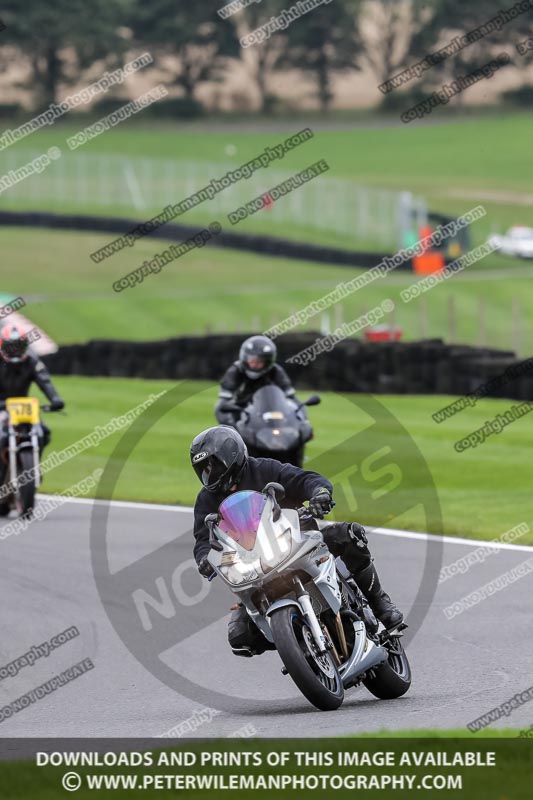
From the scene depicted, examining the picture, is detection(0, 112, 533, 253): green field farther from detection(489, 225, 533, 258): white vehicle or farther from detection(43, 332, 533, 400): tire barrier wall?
detection(43, 332, 533, 400): tire barrier wall

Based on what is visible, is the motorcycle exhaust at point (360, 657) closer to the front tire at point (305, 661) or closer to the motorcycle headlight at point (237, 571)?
the front tire at point (305, 661)

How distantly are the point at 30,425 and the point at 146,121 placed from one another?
283 feet

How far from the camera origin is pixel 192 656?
9727mm

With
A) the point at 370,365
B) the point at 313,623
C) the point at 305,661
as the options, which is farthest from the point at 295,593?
the point at 370,365

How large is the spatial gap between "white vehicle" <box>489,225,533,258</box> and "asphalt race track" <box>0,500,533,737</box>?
4570 centimetres

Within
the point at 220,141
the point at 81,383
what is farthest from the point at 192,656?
the point at 220,141

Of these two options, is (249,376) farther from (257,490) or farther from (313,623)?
(313,623)

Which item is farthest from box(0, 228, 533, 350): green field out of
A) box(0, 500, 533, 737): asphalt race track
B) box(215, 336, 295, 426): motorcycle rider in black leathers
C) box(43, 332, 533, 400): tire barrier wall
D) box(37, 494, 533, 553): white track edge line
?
box(0, 500, 533, 737): asphalt race track

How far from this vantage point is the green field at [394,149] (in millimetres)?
78875

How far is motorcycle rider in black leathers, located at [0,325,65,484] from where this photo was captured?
53.1ft

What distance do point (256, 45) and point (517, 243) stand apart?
5445cm

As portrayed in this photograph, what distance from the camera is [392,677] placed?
26.6ft

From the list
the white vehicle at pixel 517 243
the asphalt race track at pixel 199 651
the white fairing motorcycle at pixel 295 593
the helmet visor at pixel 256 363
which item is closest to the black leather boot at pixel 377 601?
the white fairing motorcycle at pixel 295 593

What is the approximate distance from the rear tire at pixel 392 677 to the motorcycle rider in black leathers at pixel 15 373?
27.5 ft
